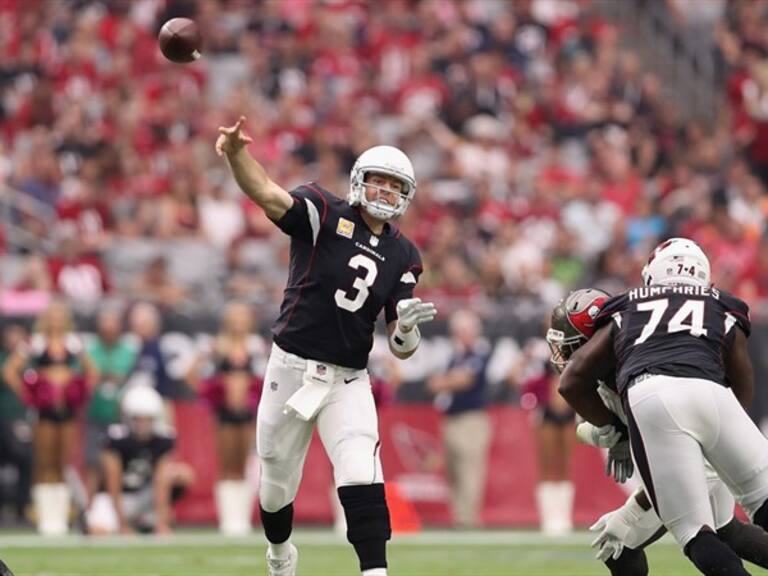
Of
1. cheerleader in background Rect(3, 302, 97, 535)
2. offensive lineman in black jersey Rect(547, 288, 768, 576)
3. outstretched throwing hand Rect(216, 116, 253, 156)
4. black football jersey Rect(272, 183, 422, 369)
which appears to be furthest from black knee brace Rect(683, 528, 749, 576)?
cheerleader in background Rect(3, 302, 97, 535)

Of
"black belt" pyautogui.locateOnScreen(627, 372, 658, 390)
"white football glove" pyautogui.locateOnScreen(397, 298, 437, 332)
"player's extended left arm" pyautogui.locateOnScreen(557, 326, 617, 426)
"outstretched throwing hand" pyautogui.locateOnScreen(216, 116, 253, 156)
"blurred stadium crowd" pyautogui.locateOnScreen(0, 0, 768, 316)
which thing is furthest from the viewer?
"blurred stadium crowd" pyautogui.locateOnScreen(0, 0, 768, 316)

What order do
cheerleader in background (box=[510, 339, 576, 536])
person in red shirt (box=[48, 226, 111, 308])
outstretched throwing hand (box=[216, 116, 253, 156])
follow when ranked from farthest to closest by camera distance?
person in red shirt (box=[48, 226, 111, 308]), cheerleader in background (box=[510, 339, 576, 536]), outstretched throwing hand (box=[216, 116, 253, 156])

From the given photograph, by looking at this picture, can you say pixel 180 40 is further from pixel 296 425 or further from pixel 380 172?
pixel 296 425

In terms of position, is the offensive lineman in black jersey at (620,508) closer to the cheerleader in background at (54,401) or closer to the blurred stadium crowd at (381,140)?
the cheerleader in background at (54,401)

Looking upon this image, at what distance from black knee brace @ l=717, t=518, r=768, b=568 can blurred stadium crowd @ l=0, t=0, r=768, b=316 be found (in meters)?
7.42

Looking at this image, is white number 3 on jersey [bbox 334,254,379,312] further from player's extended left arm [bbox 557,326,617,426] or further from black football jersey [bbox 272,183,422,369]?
player's extended left arm [bbox 557,326,617,426]

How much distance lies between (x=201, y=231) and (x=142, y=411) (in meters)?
2.80

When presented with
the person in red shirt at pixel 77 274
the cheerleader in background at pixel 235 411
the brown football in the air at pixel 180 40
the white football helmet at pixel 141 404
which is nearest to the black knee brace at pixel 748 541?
the brown football in the air at pixel 180 40

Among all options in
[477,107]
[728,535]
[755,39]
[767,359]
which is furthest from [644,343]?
[755,39]

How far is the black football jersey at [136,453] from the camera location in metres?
13.1

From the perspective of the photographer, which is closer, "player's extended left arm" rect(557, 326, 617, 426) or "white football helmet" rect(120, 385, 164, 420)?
"player's extended left arm" rect(557, 326, 617, 426)

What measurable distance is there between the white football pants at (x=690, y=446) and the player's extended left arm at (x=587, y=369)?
11.7 inches

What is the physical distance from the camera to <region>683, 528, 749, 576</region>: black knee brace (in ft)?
20.8

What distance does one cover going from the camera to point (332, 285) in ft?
25.1
